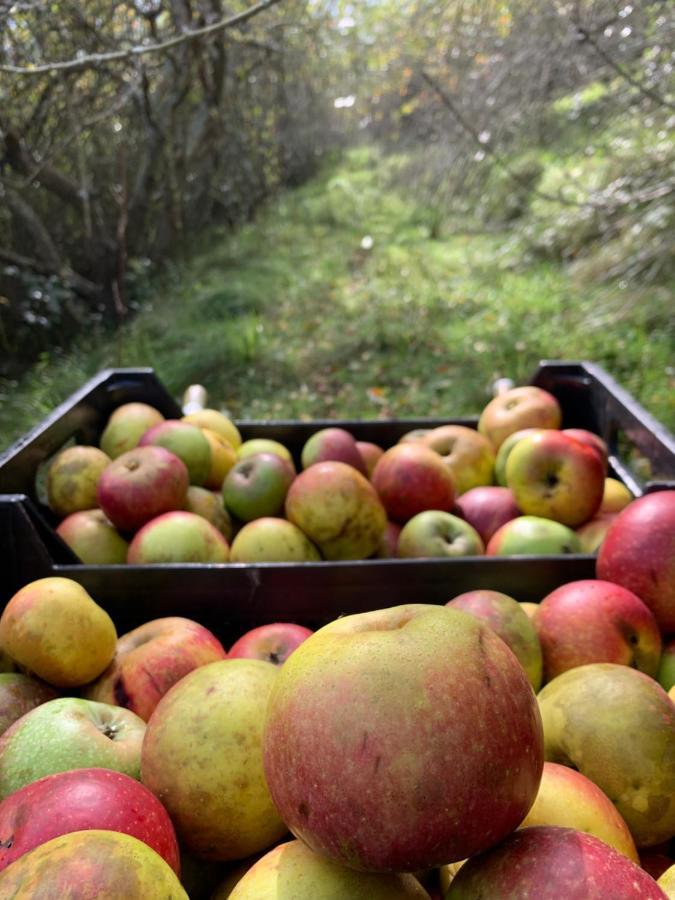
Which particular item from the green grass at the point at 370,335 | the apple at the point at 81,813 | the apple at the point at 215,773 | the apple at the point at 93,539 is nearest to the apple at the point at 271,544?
the apple at the point at 93,539

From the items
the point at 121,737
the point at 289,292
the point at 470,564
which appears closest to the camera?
the point at 121,737

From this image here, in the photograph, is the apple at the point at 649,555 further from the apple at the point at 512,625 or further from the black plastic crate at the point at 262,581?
the apple at the point at 512,625

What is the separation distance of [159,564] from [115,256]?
A: 488cm

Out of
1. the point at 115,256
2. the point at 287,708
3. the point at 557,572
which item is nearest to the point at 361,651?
the point at 287,708

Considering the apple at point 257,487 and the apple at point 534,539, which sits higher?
the apple at point 257,487

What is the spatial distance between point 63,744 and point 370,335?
195 inches

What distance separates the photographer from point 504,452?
2.40 meters

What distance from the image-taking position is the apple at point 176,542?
1.90 meters

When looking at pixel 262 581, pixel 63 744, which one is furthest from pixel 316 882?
pixel 262 581

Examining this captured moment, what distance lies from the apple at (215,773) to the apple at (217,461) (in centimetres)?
129

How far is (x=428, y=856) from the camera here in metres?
0.78

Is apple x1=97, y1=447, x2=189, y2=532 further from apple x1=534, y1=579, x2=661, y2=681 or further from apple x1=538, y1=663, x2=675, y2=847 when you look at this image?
apple x1=538, y1=663, x2=675, y2=847

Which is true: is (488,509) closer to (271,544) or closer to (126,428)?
(271,544)

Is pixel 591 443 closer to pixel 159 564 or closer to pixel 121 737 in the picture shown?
pixel 159 564
